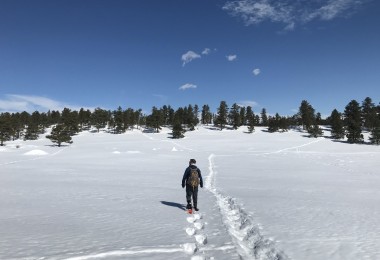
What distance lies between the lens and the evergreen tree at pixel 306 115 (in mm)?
133500

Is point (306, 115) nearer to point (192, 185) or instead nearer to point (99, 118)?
point (99, 118)

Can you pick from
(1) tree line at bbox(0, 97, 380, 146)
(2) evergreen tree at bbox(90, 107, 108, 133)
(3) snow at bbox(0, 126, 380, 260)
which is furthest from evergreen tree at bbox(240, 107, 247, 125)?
(3) snow at bbox(0, 126, 380, 260)

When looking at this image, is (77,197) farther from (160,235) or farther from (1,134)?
(1,134)

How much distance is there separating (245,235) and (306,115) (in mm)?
136140

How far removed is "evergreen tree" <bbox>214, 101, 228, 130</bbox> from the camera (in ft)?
468

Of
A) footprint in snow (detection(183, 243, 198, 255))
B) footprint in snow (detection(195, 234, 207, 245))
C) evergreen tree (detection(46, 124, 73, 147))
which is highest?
evergreen tree (detection(46, 124, 73, 147))

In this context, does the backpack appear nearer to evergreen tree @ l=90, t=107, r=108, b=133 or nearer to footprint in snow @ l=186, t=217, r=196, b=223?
footprint in snow @ l=186, t=217, r=196, b=223

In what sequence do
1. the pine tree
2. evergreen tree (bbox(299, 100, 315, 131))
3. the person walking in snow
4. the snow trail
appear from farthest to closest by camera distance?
evergreen tree (bbox(299, 100, 315, 131)) → the pine tree → the person walking in snow → the snow trail

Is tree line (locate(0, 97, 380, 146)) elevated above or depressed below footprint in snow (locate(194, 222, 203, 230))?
above

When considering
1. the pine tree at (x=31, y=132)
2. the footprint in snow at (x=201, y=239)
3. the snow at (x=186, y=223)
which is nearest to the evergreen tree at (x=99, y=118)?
the pine tree at (x=31, y=132)

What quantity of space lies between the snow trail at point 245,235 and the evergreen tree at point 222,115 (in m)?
127

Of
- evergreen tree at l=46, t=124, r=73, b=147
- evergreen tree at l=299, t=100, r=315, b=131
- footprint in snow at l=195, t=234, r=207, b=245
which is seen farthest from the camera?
evergreen tree at l=299, t=100, r=315, b=131

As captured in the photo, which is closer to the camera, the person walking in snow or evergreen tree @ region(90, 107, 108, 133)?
the person walking in snow

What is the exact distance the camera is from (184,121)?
151m
